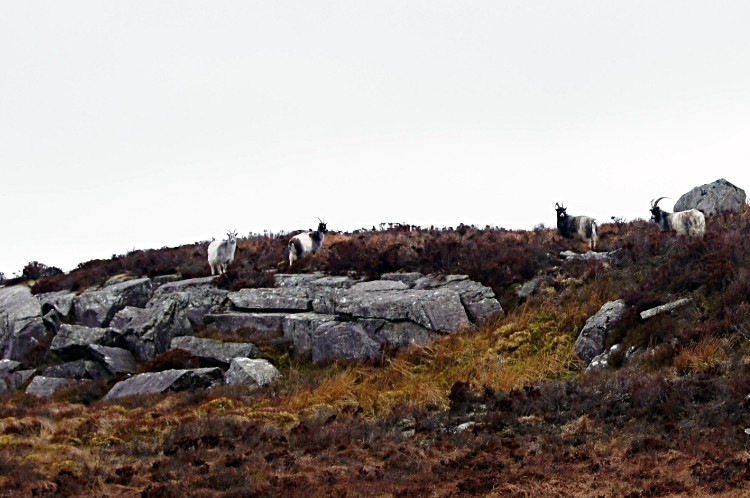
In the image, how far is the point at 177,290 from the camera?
20.6 metres

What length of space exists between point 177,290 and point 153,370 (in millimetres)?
4777

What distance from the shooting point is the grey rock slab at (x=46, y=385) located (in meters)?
16.2

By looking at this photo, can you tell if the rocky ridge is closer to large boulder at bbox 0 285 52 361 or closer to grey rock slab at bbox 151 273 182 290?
large boulder at bbox 0 285 52 361

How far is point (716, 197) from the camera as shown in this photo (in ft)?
82.2

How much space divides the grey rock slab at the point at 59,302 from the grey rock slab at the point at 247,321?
6.05 meters

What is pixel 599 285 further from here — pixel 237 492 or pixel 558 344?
pixel 237 492

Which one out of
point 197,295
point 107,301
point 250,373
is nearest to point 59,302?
point 107,301

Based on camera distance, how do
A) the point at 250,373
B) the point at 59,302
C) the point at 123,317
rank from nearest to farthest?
the point at 250,373 < the point at 123,317 < the point at 59,302

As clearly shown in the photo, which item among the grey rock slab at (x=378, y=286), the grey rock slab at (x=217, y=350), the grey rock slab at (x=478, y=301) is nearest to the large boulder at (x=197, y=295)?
the grey rock slab at (x=217, y=350)

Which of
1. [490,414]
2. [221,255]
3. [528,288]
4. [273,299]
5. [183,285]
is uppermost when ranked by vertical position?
[221,255]

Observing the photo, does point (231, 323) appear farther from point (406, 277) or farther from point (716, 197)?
point (716, 197)

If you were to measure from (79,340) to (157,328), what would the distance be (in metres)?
2.38

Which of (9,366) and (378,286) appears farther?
(9,366)

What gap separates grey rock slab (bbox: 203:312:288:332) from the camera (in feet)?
58.5
